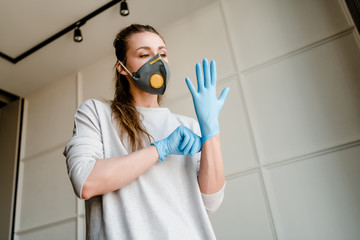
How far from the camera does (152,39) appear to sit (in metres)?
1.22

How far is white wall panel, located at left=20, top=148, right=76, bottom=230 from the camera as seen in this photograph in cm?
281

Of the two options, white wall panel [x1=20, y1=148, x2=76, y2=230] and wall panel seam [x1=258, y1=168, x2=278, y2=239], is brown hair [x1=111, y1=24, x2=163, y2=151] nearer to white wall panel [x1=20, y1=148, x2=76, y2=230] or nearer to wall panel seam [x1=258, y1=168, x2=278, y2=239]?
wall panel seam [x1=258, y1=168, x2=278, y2=239]

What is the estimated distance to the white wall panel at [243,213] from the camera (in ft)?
6.31

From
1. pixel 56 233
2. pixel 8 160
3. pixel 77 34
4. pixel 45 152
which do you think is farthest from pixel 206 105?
pixel 8 160

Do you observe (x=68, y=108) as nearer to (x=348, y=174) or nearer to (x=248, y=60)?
(x=248, y=60)

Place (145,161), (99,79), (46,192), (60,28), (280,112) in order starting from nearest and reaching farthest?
(145,161) → (280,112) → (60,28) → (46,192) → (99,79)

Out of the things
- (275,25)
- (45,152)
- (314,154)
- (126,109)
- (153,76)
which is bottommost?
(314,154)

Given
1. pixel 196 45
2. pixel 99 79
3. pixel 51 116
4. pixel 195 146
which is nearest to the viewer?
→ pixel 195 146

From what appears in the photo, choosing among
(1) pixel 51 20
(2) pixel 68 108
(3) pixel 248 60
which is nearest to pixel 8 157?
(2) pixel 68 108

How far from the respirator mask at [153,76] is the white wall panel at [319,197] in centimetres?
118

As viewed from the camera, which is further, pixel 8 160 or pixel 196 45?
pixel 8 160

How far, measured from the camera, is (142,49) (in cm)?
121

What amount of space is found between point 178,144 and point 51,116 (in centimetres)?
275

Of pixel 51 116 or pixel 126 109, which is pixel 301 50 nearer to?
pixel 126 109
